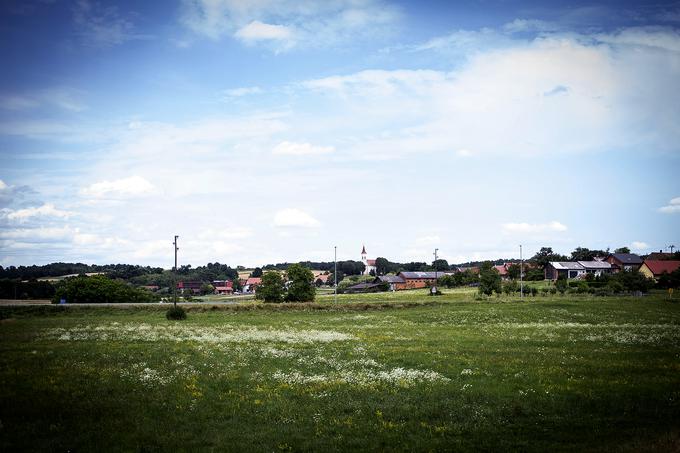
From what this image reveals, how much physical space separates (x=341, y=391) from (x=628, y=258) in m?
201

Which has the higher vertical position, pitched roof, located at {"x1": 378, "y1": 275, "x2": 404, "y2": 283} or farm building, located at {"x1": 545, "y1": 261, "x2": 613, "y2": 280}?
farm building, located at {"x1": 545, "y1": 261, "x2": 613, "y2": 280}

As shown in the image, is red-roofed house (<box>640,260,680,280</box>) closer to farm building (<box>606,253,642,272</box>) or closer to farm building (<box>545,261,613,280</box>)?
farm building (<box>545,261,613,280</box>)

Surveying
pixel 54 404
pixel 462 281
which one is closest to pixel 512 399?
pixel 54 404

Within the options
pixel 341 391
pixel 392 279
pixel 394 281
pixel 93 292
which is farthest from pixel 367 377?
pixel 392 279

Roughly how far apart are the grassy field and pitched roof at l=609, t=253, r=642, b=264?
169 meters

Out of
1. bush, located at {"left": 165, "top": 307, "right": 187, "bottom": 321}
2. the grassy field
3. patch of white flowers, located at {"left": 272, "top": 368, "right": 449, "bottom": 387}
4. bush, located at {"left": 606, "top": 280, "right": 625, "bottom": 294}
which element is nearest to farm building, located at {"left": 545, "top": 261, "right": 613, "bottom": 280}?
bush, located at {"left": 606, "top": 280, "right": 625, "bottom": 294}

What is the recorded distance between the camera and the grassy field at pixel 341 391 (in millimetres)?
16391

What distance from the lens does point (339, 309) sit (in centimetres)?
7600

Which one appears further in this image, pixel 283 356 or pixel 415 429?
pixel 283 356

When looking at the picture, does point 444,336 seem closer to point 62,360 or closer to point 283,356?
point 283,356

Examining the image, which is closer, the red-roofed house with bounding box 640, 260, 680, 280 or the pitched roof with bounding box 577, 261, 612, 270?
the red-roofed house with bounding box 640, 260, 680, 280

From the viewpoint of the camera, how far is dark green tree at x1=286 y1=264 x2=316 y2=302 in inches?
3666

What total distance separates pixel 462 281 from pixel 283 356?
14150cm

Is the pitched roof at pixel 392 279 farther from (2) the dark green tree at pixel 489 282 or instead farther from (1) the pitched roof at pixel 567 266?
(2) the dark green tree at pixel 489 282
